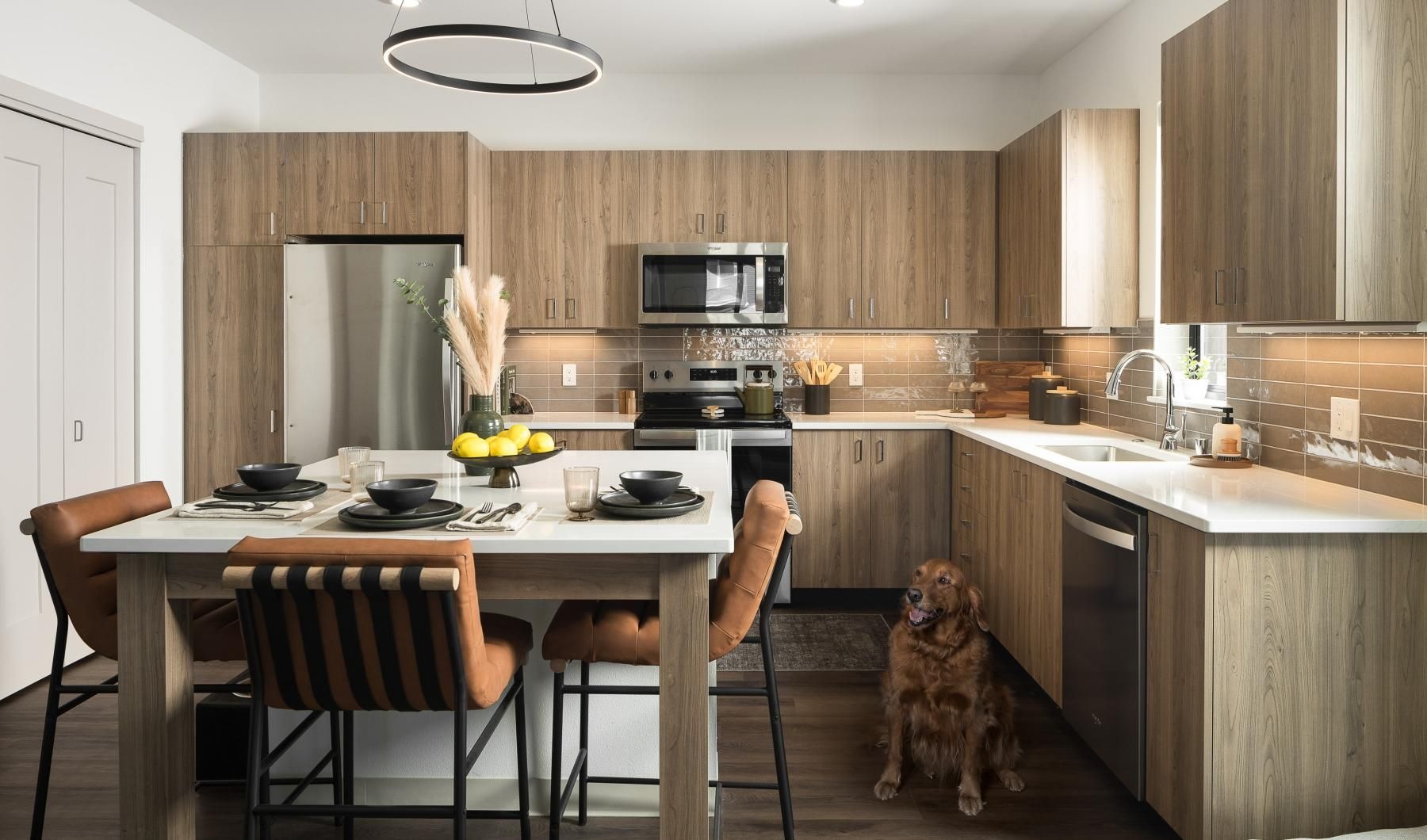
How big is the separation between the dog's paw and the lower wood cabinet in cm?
215

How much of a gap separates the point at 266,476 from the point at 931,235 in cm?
356

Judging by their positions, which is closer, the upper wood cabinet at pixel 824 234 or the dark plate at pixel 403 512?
the dark plate at pixel 403 512

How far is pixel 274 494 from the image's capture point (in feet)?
7.67

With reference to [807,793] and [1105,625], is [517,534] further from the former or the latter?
[1105,625]

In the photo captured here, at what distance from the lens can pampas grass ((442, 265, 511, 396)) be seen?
8.43 ft

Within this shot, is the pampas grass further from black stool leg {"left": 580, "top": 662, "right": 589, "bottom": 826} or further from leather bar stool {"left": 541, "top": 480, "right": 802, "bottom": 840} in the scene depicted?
black stool leg {"left": 580, "top": 662, "right": 589, "bottom": 826}

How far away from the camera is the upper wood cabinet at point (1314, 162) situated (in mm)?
2248

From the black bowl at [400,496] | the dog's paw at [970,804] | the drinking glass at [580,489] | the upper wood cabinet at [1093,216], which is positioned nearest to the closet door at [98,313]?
the black bowl at [400,496]

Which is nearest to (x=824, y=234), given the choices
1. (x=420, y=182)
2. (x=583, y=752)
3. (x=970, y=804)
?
(x=420, y=182)

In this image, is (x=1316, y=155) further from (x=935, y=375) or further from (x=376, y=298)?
(x=376, y=298)

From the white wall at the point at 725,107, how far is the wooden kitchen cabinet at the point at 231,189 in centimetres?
68

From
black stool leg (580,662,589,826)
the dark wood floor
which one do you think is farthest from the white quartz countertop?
the dark wood floor

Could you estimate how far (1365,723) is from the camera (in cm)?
226

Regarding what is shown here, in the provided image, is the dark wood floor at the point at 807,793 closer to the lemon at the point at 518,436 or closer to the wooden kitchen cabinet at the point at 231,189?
the lemon at the point at 518,436
